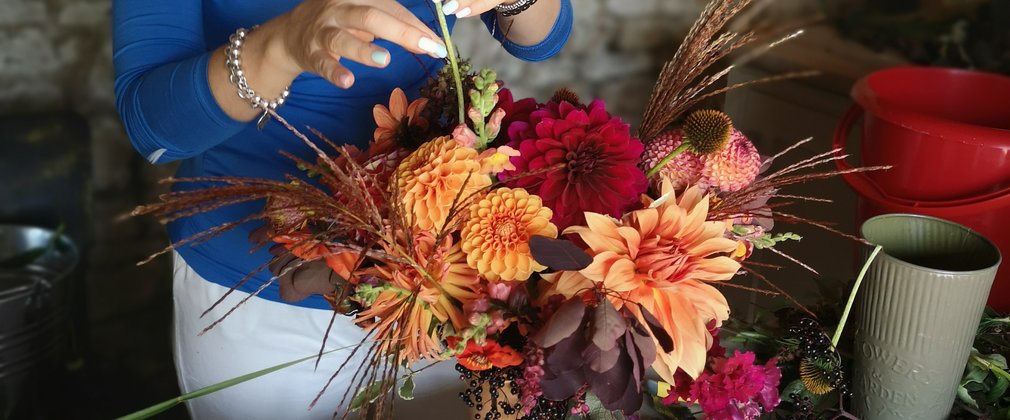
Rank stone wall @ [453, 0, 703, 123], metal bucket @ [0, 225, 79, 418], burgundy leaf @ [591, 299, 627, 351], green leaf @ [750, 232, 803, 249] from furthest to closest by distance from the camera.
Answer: stone wall @ [453, 0, 703, 123] → metal bucket @ [0, 225, 79, 418] → green leaf @ [750, 232, 803, 249] → burgundy leaf @ [591, 299, 627, 351]

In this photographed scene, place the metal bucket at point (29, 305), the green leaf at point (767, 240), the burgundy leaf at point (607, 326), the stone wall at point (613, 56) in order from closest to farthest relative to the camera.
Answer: the burgundy leaf at point (607, 326)
the green leaf at point (767, 240)
the metal bucket at point (29, 305)
the stone wall at point (613, 56)

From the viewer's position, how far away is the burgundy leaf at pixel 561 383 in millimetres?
501

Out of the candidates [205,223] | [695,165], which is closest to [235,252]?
[205,223]

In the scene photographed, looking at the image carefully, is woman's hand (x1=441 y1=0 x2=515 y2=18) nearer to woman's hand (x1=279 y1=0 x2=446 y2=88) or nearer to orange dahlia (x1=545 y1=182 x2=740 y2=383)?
woman's hand (x1=279 y1=0 x2=446 y2=88)

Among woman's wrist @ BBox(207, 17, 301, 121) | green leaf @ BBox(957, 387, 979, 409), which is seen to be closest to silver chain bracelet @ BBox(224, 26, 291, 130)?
woman's wrist @ BBox(207, 17, 301, 121)

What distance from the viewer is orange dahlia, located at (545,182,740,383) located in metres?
0.50

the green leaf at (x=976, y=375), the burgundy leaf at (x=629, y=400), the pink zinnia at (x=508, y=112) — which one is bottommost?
the green leaf at (x=976, y=375)

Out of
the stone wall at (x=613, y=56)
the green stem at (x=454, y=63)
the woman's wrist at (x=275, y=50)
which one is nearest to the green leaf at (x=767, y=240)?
the green stem at (x=454, y=63)

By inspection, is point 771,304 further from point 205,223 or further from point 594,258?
point 205,223

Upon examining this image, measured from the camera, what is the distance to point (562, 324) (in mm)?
479

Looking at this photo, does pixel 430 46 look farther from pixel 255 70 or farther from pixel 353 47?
pixel 255 70

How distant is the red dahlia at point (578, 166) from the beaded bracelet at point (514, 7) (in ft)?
0.69

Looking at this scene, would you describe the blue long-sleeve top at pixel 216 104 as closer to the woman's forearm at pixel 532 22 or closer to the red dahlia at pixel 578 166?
the woman's forearm at pixel 532 22

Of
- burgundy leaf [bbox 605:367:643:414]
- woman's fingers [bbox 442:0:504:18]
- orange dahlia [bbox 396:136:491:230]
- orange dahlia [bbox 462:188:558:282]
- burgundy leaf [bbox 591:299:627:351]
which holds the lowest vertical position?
burgundy leaf [bbox 605:367:643:414]
